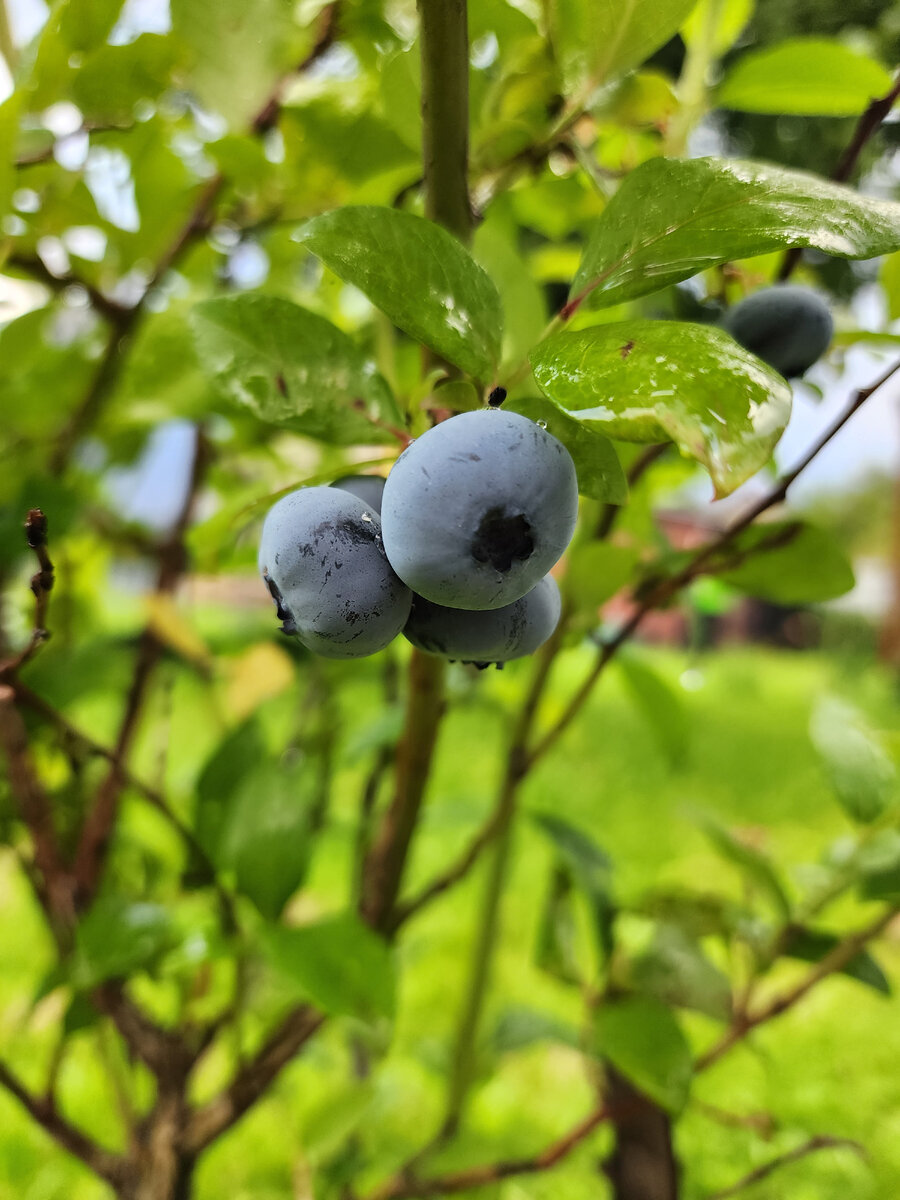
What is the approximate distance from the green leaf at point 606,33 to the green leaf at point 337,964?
1.52 ft

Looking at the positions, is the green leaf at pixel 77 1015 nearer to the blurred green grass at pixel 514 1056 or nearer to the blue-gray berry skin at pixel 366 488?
the blurred green grass at pixel 514 1056

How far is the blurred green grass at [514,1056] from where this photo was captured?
Answer: 0.85m

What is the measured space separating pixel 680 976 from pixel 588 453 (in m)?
0.57

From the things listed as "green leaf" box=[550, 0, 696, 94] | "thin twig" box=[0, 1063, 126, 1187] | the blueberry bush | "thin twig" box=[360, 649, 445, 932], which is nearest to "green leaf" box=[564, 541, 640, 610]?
the blueberry bush

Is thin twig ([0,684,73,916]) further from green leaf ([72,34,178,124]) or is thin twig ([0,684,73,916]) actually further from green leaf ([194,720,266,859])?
green leaf ([72,34,178,124])


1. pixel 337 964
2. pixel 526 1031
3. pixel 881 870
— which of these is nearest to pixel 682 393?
pixel 337 964

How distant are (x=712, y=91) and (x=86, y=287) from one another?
47 cm

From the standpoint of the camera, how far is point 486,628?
0.99 ft

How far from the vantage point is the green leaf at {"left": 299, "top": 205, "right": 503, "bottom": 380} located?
0.88 ft

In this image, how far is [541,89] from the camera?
15.3 inches

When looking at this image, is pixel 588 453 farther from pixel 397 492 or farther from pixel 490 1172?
pixel 490 1172

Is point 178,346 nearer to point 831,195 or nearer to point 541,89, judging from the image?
point 541,89

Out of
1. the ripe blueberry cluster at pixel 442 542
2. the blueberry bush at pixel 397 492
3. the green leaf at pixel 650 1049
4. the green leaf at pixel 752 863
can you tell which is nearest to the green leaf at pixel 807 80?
the blueberry bush at pixel 397 492

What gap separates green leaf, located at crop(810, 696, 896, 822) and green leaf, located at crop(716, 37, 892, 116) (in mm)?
430
